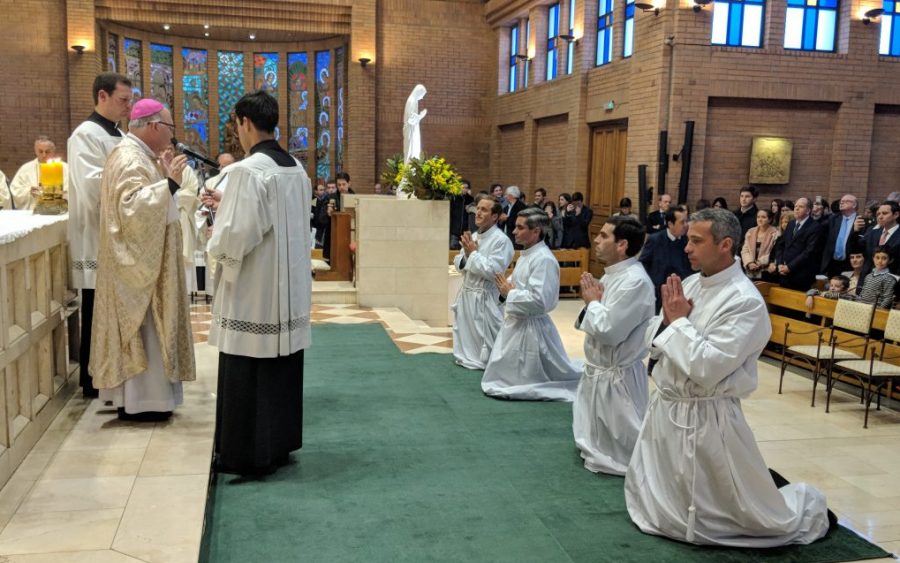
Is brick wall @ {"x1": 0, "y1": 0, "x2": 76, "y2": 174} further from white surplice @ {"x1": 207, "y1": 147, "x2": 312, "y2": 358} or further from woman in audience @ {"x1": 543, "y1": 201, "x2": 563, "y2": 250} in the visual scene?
white surplice @ {"x1": 207, "y1": 147, "x2": 312, "y2": 358}

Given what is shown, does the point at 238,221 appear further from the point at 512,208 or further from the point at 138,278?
the point at 512,208

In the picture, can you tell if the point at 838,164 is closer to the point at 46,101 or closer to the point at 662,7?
the point at 662,7

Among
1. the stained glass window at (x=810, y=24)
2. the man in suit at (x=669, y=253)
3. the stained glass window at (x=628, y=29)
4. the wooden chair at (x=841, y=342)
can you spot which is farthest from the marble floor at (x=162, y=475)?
the stained glass window at (x=628, y=29)

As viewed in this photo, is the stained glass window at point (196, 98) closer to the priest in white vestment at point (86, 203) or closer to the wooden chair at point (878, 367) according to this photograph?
the priest in white vestment at point (86, 203)

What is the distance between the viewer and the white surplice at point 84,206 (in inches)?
177

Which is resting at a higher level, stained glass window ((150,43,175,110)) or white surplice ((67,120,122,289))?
stained glass window ((150,43,175,110))

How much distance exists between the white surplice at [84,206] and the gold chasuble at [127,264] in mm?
329

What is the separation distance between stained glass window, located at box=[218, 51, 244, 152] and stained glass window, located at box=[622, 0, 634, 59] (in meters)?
10.9

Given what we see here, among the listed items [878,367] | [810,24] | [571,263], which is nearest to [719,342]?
[878,367]

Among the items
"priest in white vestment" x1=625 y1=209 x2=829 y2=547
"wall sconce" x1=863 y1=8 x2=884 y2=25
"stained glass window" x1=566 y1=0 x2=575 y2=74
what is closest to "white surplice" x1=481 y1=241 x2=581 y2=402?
"priest in white vestment" x1=625 y1=209 x2=829 y2=547

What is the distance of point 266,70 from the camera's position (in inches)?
829

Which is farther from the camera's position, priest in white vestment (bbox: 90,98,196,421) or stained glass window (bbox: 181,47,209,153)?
stained glass window (bbox: 181,47,209,153)

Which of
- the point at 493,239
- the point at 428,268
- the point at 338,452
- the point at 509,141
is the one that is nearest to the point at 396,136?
the point at 509,141

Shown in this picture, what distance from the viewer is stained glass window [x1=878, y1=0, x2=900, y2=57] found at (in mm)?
12500
